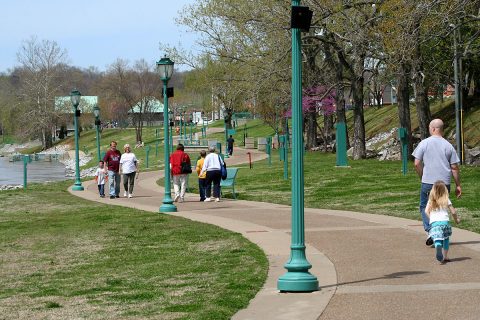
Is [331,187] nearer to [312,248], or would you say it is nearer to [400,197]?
[400,197]

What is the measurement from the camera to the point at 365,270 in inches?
466

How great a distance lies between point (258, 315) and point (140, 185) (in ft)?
91.2

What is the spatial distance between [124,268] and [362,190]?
14.0 meters

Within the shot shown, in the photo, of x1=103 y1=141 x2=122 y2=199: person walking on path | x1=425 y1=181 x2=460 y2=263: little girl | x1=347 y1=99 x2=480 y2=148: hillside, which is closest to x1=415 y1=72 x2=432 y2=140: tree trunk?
x1=347 y1=99 x2=480 y2=148: hillside

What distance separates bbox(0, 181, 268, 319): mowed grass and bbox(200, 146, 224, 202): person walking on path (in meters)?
3.40

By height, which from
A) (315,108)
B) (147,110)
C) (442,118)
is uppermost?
(147,110)

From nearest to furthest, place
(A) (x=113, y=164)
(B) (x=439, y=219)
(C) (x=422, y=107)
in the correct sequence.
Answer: (B) (x=439, y=219) → (A) (x=113, y=164) → (C) (x=422, y=107)

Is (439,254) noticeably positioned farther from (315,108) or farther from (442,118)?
(442,118)

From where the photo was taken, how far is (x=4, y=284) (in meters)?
12.6

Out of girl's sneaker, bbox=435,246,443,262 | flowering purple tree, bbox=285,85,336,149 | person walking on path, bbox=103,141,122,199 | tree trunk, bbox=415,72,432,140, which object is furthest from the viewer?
flowering purple tree, bbox=285,85,336,149

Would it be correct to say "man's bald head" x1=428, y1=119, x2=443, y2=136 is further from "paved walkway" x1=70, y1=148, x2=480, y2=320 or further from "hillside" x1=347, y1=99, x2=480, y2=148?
"hillside" x1=347, y1=99, x2=480, y2=148

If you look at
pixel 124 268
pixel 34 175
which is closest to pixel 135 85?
pixel 34 175

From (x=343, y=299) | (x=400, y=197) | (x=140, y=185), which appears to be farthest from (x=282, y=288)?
(x=140, y=185)

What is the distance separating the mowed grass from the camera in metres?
9.91
